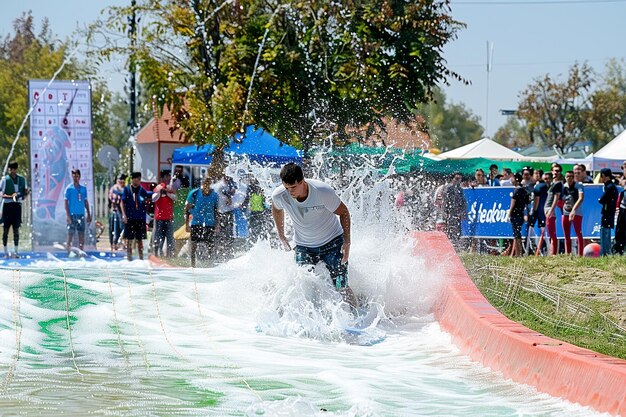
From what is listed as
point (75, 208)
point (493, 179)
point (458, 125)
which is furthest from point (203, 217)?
point (458, 125)

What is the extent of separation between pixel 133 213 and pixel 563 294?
9.92m

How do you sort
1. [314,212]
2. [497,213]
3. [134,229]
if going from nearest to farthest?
[314,212] < [134,229] < [497,213]

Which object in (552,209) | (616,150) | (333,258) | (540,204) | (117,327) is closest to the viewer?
(117,327)

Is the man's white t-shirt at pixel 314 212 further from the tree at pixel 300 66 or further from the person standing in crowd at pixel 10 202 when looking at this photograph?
the person standing in crowd at pixel 10 202

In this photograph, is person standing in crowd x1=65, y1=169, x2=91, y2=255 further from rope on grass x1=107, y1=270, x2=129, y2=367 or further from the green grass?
rope on grass x1=107, y1=270, x2=129, y2=367

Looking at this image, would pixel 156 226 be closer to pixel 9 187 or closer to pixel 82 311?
pixel 9 187

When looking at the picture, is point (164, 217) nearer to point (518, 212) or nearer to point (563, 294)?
point (518, 212)

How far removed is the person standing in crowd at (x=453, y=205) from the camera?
18297 millimetres

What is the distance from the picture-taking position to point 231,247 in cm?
1703

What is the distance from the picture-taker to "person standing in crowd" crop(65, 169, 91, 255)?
65.2 ft

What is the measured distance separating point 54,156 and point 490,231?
912 cm

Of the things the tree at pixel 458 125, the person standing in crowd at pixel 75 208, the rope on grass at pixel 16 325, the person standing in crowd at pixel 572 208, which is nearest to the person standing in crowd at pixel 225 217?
the person standing in crowd at pixel 75 208

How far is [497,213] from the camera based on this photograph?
19375mm

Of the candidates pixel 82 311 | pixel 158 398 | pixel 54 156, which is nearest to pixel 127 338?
pixel 82 311
